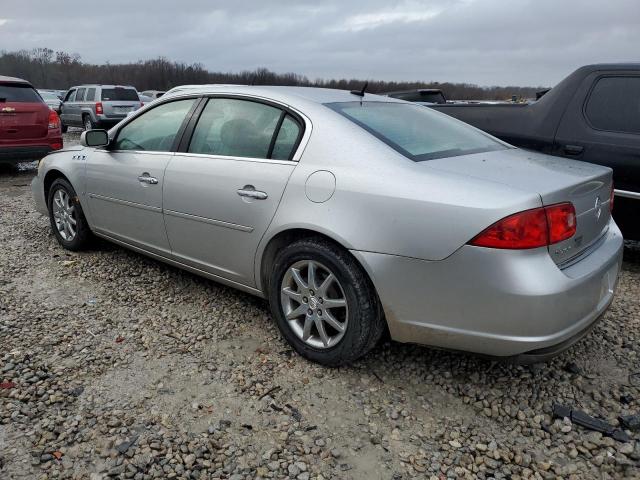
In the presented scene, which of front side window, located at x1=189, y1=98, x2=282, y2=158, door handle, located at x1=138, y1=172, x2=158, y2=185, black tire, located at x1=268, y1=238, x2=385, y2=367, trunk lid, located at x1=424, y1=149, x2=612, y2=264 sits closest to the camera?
trunk lid, located at x1=424, y1=149, x2=612, y2=264

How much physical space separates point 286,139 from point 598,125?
2842 millimetres

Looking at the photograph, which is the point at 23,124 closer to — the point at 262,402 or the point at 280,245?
the point at 280,245

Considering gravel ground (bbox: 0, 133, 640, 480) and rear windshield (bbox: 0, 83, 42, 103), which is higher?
rear windshield (bbox: 0, 83, 42, 103)

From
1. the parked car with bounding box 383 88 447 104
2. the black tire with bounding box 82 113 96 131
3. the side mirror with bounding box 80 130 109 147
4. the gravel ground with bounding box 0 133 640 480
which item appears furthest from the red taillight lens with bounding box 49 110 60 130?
the black tire with bounding box 82 113 96 131

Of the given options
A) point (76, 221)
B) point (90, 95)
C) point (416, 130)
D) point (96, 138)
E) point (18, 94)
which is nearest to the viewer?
point (416, 130)

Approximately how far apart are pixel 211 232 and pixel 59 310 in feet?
4.14

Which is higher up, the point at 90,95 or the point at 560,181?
the point at 90,95

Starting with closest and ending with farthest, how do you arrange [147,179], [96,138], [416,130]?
[416,130]
[147,179]
[96,138]

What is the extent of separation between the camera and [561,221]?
7.32 feet

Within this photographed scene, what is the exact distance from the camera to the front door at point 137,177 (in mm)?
3553

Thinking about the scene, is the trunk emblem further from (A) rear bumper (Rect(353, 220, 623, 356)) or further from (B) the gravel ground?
(B) the gravel ground

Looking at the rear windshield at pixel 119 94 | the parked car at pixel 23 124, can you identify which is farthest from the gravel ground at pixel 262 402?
the rear windshield at pixel 119 94

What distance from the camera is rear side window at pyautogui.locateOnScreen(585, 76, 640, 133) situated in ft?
13.4

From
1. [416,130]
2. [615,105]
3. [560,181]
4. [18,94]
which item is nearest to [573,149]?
[615,105]
